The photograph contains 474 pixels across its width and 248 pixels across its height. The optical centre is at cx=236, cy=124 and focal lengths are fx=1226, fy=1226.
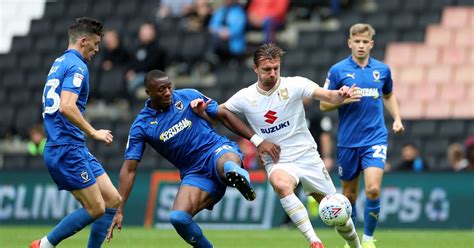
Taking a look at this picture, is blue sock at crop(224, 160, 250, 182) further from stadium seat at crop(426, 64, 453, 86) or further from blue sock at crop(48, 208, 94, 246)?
stadium seat at crop(426, 64, 453, 86)

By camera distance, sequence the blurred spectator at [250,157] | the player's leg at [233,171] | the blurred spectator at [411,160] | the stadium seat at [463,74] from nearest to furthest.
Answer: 1. the player's leg at [233,171]
2. the blurred spectator at [411,160]
3. the blurred spectator at [250,157]
4. the stadium seat at [463,74]

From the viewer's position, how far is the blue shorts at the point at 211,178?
11.6m

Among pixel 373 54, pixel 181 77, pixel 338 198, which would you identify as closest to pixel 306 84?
pixel 338 198

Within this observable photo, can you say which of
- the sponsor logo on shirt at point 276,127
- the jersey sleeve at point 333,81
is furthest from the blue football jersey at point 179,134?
the jersey sleeve at point 333,81

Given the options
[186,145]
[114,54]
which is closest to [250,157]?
[114,54]

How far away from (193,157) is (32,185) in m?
10.1

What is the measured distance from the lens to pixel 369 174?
1334 centimetres

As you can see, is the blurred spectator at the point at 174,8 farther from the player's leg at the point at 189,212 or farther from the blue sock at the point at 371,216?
the player's leg at the point at 189,212

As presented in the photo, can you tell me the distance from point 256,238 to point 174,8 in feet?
34.1

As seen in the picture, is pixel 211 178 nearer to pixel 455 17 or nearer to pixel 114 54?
pixel 455 17

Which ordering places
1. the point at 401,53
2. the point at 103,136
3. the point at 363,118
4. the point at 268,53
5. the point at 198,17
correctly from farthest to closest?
the point at 198,17
the point at 401,53
the point at 363,118
the point at 268,53
the point at 103,136

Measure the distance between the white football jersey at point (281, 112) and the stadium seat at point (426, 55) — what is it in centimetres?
1119

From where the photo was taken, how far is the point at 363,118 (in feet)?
44.4

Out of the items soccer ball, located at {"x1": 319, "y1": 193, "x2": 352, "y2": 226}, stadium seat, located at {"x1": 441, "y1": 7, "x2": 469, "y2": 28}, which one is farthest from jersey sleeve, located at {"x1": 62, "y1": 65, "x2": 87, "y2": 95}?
stadium seat, located at {"x1": 441, "y1": 7, "x2": 469, "y2": 28}
